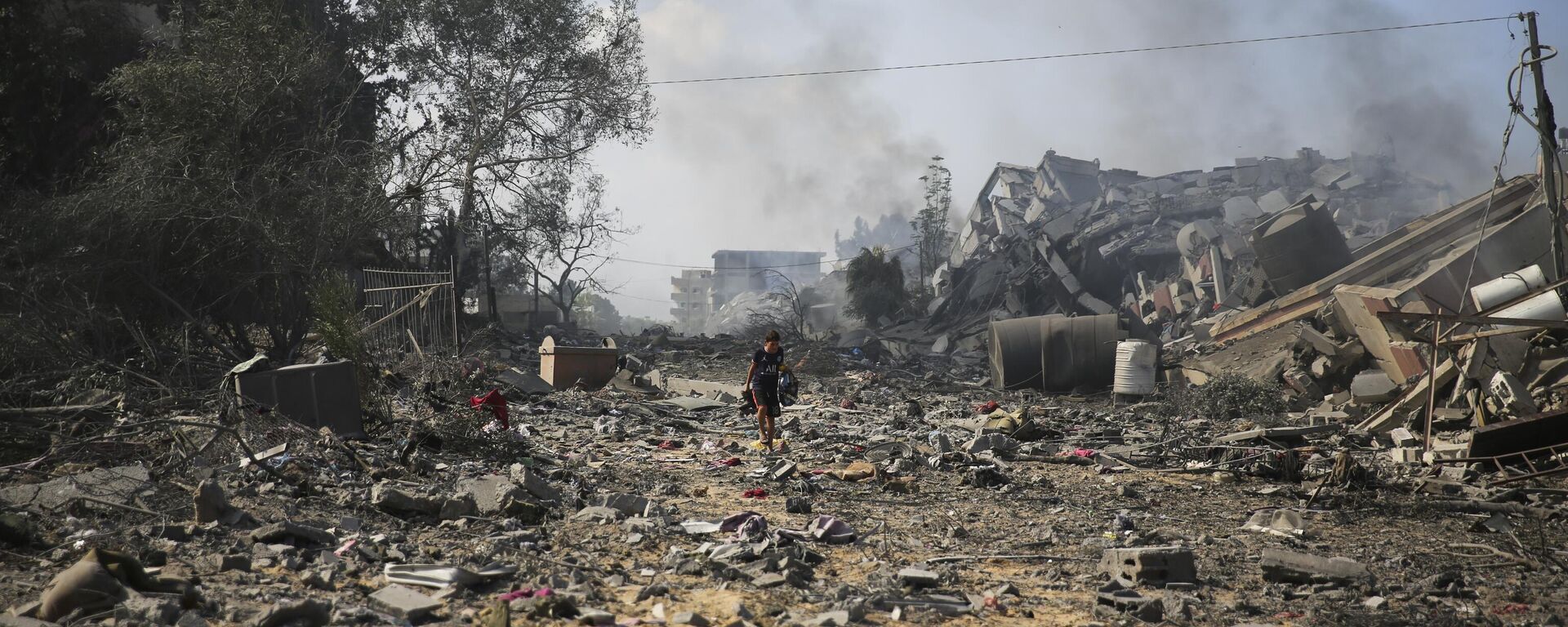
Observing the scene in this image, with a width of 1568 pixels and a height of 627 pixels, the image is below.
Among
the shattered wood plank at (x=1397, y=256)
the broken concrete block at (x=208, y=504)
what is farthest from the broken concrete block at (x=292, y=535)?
the shattered wood plank at (x=1397, y=256)

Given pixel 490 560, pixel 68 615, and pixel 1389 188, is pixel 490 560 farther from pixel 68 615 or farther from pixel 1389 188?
pixel 1389 188

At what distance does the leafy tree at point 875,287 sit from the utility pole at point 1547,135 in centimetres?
1821

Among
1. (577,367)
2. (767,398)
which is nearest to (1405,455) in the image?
(767,398)

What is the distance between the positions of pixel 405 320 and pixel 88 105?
6.48m

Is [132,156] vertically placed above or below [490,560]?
above

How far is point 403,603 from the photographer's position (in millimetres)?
3348

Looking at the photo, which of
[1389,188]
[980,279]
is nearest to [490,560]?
[980,279]

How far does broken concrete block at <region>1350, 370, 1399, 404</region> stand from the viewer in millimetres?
8827

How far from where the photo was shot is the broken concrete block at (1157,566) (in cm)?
401

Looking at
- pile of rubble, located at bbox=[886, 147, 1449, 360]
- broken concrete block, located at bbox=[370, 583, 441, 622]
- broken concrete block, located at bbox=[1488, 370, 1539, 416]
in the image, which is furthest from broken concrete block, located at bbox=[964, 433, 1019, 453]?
pile of rubble, located at bbox=[886, 147, 1449, 360]

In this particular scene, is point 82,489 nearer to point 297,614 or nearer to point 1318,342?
point 297,614

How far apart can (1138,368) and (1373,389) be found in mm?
2990

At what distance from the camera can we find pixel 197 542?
3992 millimetres

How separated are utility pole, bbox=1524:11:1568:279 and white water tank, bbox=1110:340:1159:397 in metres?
4.07
